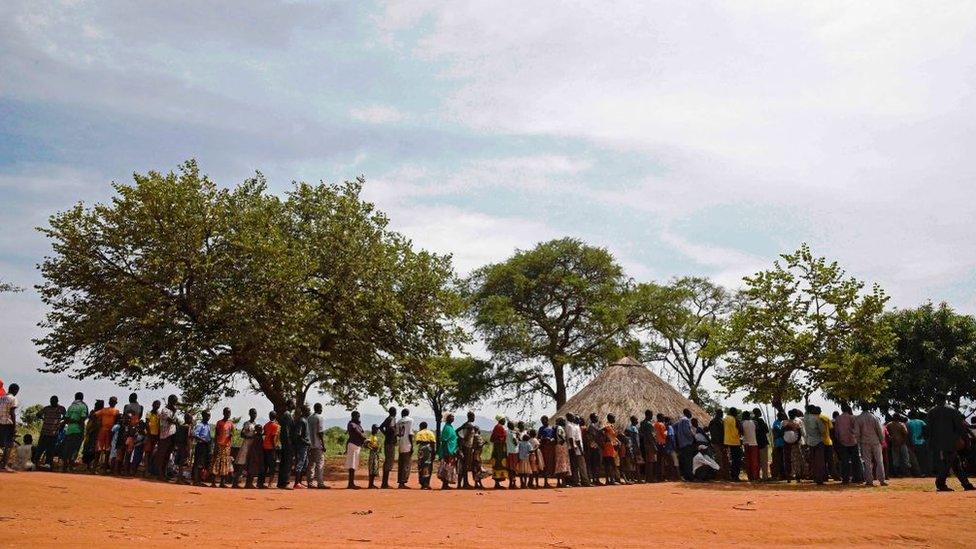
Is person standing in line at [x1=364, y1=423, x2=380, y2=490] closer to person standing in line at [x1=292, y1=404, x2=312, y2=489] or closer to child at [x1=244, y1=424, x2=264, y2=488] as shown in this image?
person standing in line at [x1=292, y1=404, x2=312, y2=489]

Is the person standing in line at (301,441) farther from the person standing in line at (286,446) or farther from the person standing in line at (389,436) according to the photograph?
the person standing in line at (389,436)

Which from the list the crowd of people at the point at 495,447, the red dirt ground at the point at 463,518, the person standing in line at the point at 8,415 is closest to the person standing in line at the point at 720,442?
the crowd of people at the point at 495,447

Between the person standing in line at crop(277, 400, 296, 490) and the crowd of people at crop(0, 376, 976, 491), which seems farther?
the person standing in line at crop(277, 400, 296, 490)

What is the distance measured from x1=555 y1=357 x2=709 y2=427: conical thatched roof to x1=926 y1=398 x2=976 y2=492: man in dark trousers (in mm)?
13254

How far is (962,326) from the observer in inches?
1271

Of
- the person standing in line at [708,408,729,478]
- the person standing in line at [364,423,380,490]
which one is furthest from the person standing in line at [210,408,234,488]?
the person standing in line at [708,408,729,478]

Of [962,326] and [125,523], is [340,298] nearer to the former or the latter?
[125,523]

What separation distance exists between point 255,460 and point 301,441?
1.11 meters

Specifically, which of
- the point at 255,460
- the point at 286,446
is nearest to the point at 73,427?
the point at 255,460

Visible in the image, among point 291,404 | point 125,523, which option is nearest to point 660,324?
point 291,404

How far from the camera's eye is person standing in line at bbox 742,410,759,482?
1856 centimetres

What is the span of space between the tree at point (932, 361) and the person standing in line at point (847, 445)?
17075 millimetres

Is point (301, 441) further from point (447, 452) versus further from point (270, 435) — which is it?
point (447, 452)

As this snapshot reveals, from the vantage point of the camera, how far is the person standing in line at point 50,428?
16203 millimetres
